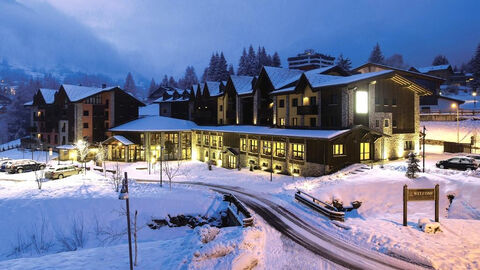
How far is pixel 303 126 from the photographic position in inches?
1524

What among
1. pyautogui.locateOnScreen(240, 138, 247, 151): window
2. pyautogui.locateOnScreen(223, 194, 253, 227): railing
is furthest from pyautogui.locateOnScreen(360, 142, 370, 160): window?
pyautogui.locateOnScreen(223, 194, 253, 227): railing

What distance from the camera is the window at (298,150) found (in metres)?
35.9

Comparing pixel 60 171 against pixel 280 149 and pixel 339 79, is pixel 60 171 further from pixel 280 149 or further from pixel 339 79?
pixel 339 79

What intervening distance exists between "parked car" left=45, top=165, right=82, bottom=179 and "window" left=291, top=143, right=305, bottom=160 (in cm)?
2975

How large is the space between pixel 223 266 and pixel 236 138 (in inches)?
1362

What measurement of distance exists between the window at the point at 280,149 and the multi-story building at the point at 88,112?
35.9 m

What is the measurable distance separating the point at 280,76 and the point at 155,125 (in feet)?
81.9

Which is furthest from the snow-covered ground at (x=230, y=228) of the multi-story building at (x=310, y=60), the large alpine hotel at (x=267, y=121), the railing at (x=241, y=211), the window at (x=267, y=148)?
the multi-story building at (x=310, y=60)

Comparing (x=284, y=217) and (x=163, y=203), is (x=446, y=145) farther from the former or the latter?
(x=163, y=203)

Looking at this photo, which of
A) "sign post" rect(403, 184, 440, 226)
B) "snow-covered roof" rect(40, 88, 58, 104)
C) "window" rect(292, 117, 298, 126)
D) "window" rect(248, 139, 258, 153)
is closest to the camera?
"sign post" rect(403, 184, 440, 226)

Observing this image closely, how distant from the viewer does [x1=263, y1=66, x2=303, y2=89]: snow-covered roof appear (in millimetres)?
46312

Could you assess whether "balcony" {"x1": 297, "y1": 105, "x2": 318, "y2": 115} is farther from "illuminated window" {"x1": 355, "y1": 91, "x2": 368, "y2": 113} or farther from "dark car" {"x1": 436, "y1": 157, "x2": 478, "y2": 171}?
"dark car" {"x1": 436, "y1": 157, "x2": 478, "y2": 171}

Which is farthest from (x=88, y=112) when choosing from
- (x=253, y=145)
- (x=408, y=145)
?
(x=408, y=145)

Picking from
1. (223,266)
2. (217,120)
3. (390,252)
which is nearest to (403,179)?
(390,252)
